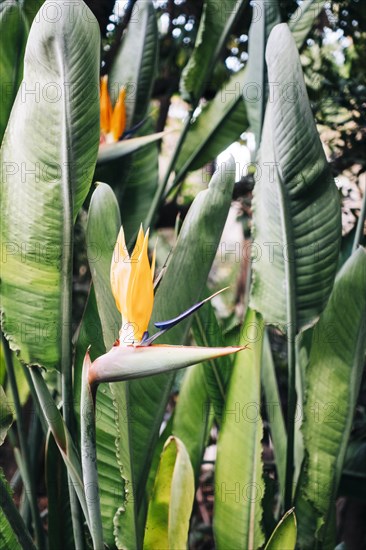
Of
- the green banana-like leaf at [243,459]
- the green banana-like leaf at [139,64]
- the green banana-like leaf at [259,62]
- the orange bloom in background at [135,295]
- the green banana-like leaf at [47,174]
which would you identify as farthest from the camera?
the green banana-like leaf at [139,64]

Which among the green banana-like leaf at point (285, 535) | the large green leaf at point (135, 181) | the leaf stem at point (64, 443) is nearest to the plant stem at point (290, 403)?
the green banana-like leaf at point (285, 535)

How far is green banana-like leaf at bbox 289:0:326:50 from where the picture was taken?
1119 millimetres

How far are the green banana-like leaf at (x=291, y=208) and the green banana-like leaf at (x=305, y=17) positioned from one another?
0.40 meters

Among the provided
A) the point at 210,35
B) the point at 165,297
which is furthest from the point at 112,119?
the point at 165,297

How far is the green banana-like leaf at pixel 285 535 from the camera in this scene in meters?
0.71

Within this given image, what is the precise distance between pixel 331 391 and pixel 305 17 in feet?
2.19

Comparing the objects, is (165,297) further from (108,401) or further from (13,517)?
(13,517)

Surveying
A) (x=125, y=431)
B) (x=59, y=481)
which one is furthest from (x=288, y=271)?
(x=59, y=481)

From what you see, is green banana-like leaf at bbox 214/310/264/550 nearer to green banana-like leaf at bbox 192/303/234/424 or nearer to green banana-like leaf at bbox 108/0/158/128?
green banana-like leaf at bbox 192/303/234/424

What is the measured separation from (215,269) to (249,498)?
221cm

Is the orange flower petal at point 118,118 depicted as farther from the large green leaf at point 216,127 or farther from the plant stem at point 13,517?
the plant stem at point 13,517

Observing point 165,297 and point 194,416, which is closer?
point 165,297

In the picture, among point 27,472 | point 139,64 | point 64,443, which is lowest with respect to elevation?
point 27,472

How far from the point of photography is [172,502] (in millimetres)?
716
